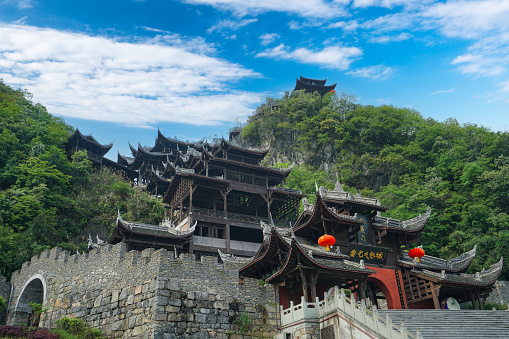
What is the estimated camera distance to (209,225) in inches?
1220

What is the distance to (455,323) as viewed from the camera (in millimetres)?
15344

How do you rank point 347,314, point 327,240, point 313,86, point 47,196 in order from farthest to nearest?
point 313,86
point 47,196
point 327,240
point 347,314

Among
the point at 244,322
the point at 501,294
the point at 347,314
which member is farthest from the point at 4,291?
the point at 501,294

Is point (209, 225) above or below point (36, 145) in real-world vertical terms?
below

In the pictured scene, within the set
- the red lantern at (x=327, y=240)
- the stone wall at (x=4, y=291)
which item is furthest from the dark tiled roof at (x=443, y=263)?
the stone wall at (x=4, y=291)

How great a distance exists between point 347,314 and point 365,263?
26.1 feet

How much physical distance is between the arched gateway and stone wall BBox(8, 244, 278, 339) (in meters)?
2.61

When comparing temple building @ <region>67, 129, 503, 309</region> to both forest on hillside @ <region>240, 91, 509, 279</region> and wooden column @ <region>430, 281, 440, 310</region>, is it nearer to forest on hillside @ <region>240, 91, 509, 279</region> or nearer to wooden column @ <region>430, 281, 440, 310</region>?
wooden column @ <region>430, 281, 440, 310</region>

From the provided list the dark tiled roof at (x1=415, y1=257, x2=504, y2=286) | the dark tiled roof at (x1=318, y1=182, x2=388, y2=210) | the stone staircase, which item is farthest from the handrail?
the dark tiled roof at (x1=318, y1=182, x2=388, y2=210)

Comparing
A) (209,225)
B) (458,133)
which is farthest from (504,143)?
(209,225)

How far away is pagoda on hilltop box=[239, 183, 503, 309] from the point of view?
56.4ft

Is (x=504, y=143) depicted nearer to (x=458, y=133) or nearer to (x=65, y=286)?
(x=458, y=133)

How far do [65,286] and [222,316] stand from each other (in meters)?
8.25

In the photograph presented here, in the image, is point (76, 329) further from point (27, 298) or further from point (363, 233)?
point (363, 233)
